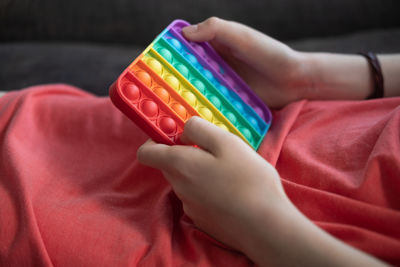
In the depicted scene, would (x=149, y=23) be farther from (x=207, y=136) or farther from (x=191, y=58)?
(x=207, y=136)

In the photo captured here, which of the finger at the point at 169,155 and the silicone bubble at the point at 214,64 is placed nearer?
the finger at the point at 169,155

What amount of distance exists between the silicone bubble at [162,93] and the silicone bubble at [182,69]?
2.1 inches

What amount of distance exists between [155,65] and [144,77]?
0.03 meters

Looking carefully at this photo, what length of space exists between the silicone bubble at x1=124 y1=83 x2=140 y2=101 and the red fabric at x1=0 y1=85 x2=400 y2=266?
11cm

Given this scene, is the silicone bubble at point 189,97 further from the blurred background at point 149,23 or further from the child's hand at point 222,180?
the blurred background at point 149,23

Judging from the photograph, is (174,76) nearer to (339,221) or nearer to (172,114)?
(172,114)

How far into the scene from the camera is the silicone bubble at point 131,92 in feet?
1.42

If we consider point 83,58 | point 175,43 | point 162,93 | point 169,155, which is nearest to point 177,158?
point 169,155

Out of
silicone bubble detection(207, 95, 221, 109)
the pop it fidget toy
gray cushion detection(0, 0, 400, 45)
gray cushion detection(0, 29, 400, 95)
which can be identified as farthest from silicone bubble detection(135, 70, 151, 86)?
gray cushion detection(0, 0, 400, 45)

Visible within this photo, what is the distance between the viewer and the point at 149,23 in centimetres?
95

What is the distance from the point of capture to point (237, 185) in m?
0.37

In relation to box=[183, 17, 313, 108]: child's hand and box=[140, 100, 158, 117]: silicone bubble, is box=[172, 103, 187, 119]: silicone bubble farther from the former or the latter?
box=[183, 17, 313, 108]: child's hand

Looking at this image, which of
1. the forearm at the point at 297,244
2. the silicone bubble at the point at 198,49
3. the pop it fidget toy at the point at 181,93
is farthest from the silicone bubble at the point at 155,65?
the forearm at the point at 297,244

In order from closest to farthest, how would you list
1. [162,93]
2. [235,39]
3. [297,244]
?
1. [297,244]
2. [162,93]
3. [235,39]
